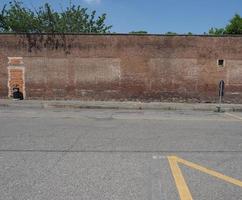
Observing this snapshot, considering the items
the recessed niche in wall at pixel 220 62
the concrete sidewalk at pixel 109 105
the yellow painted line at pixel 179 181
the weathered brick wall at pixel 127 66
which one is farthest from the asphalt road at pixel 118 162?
the recessed niche in wall at pixel 220 62

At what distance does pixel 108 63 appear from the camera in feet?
71.7

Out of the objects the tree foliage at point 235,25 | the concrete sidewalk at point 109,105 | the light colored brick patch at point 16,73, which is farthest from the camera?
the tree foliage at point 235,25

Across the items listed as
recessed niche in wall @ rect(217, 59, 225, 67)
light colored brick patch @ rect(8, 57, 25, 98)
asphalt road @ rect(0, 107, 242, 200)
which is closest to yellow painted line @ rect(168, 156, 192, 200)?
asphalt road @ rect(0, 107, 242, 200)

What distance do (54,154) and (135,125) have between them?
Answer: 205 inches

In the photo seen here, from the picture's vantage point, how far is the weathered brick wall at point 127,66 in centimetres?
2169

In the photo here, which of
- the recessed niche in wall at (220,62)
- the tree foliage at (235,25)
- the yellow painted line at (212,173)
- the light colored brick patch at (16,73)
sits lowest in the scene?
the yellow painted line at (212,173)

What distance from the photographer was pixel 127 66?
21859 mm

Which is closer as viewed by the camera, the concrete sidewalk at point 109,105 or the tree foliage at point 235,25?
the concrete sidewalk at point 109,105

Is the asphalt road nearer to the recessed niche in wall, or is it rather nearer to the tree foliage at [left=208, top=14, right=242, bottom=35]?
the recessed niche in wall

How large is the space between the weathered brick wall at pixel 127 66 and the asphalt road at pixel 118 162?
373 inches

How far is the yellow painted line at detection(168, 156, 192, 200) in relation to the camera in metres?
5.46

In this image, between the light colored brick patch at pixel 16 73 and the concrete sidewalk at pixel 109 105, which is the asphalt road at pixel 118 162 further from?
the light colored brick patch at pixel 16 73

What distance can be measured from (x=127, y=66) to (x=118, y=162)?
48.7 ft

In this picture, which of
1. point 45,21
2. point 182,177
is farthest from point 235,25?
point 182,177
